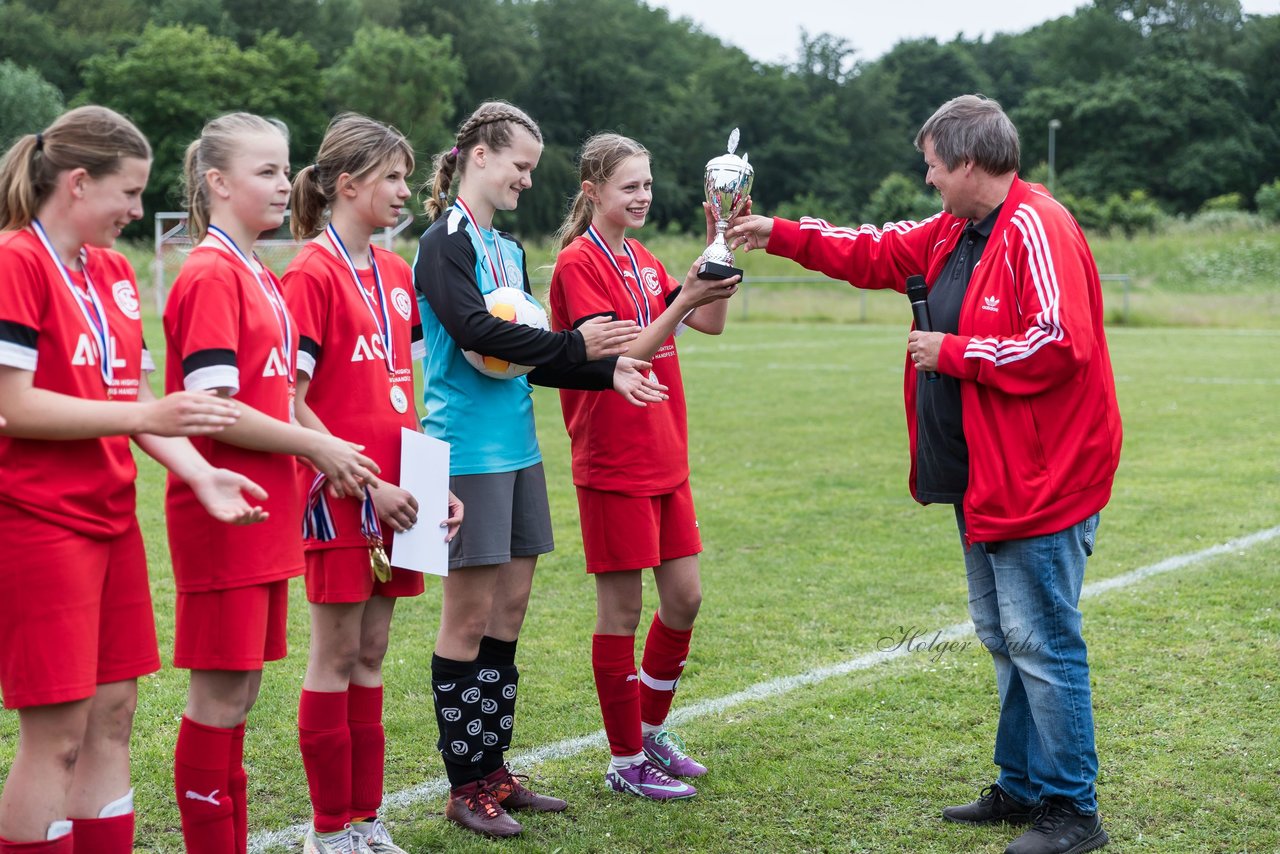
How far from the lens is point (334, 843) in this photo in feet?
11.6

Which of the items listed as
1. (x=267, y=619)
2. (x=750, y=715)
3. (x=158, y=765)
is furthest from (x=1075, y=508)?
(x=158, y=765)

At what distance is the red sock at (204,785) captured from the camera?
10.2ft

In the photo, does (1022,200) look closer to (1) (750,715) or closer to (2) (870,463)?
(1) (750,715)

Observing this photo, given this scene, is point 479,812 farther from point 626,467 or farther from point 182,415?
point 182,415

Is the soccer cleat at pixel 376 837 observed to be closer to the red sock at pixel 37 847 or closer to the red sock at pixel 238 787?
the red sock at pixel 238 787

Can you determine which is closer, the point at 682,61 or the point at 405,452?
the point at 405,452

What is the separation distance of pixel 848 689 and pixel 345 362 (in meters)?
2.69

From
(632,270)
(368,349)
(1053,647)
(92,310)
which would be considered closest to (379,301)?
(368,349)

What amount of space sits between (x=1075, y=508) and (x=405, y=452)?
1.94m

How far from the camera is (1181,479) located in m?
9.72

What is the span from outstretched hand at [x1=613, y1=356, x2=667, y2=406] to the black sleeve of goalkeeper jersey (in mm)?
121

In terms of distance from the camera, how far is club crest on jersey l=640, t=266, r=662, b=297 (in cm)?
431

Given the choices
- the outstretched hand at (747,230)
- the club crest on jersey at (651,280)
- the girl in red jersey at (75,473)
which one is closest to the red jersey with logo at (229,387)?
the girl in red jersey at (75,473)

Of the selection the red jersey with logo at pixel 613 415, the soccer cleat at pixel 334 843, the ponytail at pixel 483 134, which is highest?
the ponytail at pixel 483 134
